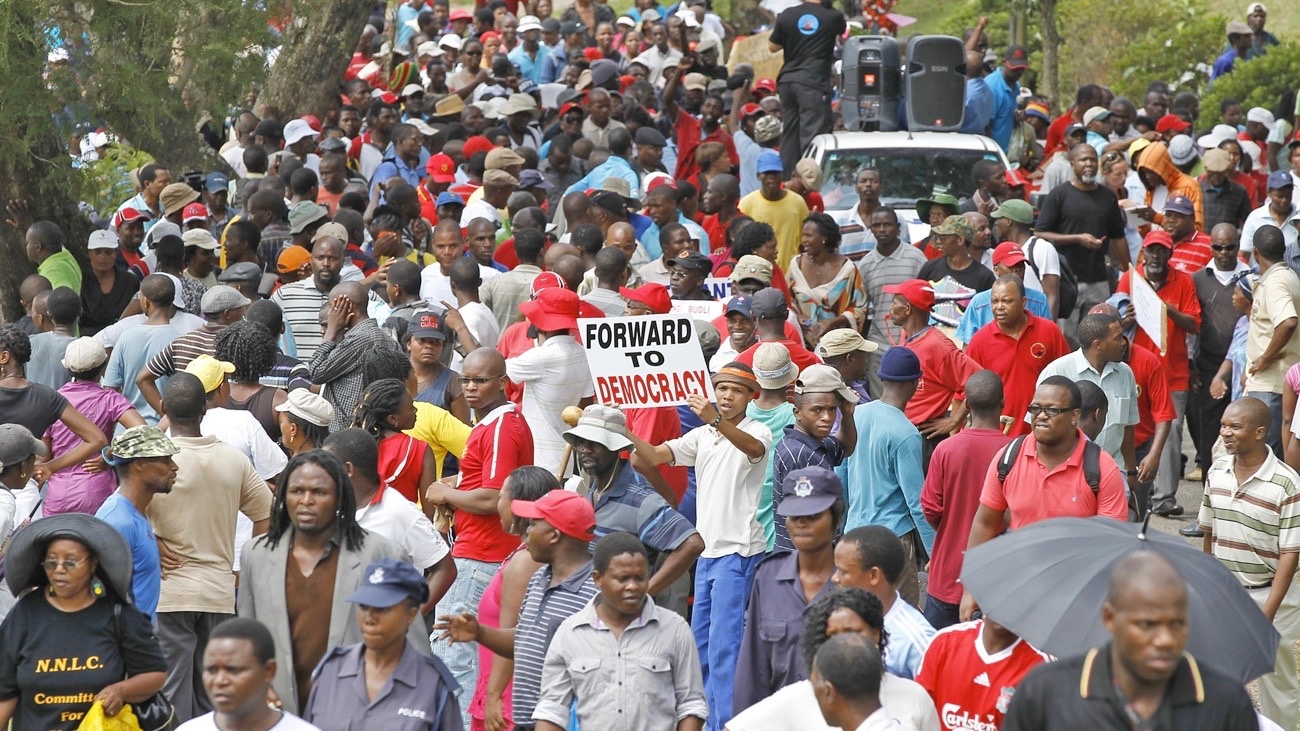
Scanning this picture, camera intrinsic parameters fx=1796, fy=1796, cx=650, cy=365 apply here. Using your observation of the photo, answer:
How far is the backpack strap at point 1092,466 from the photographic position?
7316 millimetres

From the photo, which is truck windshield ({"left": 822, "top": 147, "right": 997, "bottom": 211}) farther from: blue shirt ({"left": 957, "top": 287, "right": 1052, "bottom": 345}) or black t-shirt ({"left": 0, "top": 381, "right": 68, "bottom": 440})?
black t-shirt ({"left": 0, "top": 381, "right": 68, "bottom": 440})

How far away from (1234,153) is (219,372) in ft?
39.8

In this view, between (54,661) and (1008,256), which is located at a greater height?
(54,661)

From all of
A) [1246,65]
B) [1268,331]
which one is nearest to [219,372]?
[1268,331]

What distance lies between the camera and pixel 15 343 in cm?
858

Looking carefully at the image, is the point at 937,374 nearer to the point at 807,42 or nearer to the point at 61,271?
the point at 61,271

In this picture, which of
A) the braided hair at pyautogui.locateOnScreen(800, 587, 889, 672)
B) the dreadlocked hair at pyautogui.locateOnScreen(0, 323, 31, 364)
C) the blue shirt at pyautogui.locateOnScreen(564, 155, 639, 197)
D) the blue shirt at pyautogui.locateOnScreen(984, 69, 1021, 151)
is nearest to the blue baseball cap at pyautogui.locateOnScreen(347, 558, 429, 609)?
the braided hair at pyautogui.locateOnScreen(800, 587, 889, 672)

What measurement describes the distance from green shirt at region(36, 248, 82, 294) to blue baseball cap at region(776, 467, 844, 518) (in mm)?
6561

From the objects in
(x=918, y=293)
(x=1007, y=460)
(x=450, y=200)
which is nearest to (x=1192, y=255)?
(x=918, y=293)

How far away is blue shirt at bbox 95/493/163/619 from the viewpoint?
21.7 ft

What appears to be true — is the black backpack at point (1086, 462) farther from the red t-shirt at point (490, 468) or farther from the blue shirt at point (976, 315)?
the blue shirt at point (976, 315)

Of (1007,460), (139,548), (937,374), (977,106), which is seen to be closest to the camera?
(139,548)

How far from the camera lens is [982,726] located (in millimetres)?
5480

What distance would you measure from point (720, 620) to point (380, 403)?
174 centimetres
